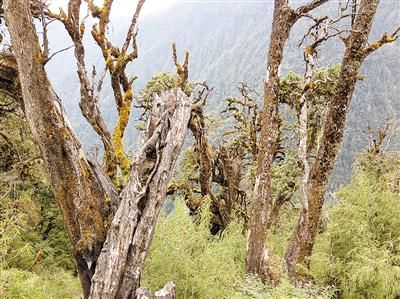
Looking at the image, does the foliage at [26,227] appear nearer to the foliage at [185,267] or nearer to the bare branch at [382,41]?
the foliage at [185,267]

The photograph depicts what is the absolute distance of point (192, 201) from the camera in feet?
34.9

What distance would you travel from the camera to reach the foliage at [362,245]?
19.8 feet

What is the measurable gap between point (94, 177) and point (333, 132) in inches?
163

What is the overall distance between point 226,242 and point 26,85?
4444mm

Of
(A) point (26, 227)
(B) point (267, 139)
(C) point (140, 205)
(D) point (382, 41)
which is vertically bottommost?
(A) point (26, 227)

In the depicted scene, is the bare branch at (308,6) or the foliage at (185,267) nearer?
the foliage at (185,267)

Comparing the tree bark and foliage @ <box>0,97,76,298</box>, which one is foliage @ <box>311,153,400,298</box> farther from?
foliage @ <box>0,97,76,298</box>

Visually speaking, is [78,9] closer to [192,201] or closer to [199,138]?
[199,138]

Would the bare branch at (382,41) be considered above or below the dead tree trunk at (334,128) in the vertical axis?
above

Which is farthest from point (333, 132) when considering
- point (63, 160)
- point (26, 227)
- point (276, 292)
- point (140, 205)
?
point (26, 227)

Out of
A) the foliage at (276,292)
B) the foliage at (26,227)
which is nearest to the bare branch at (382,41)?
the foliage at (276,292)

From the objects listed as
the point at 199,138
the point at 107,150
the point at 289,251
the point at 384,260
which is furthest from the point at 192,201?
the point at 384,260

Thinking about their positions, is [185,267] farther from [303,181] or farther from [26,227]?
[26,227]

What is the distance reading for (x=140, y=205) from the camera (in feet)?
16.6
